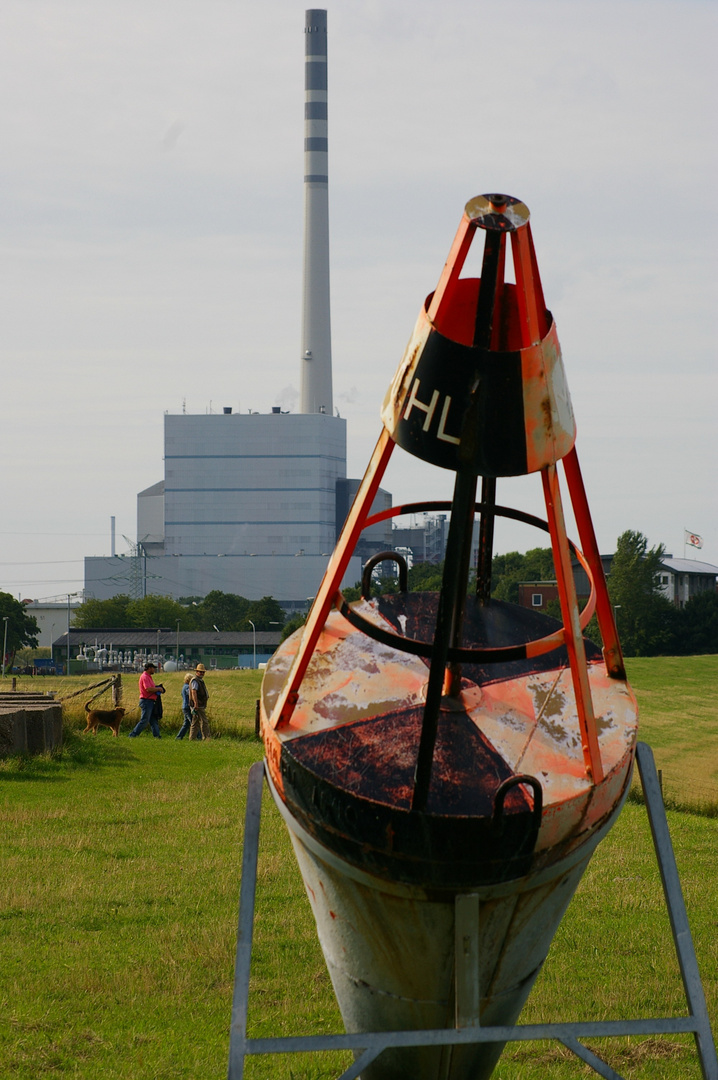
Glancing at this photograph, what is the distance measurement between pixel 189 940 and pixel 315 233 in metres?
152

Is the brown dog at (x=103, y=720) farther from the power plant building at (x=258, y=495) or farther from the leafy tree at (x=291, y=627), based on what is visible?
the power plant building at (x=258, y=495)

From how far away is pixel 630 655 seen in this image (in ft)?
271

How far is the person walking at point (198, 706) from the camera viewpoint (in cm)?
2219

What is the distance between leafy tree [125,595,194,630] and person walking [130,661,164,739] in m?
109

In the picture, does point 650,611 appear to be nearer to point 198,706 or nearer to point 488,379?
point 198,706

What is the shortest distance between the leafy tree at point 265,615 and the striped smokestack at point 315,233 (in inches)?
1543

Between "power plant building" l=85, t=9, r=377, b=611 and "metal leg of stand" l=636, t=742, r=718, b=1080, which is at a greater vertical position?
"power plant building" l=85, t=9, r=377, b=611

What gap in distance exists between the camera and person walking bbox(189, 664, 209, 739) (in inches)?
874

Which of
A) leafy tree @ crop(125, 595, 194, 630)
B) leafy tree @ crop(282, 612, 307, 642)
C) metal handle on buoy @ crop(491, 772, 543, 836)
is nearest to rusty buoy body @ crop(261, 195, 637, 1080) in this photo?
metal handle on buoy @ crop(491, 772, 543, 836)

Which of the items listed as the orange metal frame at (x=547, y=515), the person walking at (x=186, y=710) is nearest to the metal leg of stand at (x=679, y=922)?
the orange metal frame at (x=547, y=515)

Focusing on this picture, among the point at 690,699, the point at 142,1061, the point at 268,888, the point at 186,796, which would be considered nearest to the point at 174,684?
the point at 690,699

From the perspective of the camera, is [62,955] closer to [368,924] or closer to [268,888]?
[268,888]

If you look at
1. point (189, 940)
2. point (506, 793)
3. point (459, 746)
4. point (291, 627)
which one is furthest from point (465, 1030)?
point (291, 627)

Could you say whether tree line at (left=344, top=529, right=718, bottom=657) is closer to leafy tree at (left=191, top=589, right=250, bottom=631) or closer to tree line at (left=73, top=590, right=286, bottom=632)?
tree line at (left=73, top=590, right=286, bottom=632)
